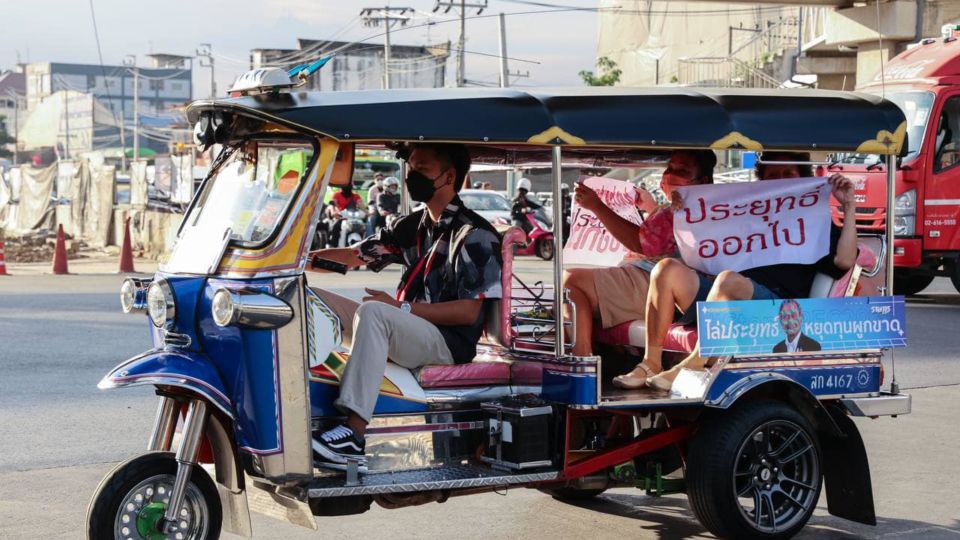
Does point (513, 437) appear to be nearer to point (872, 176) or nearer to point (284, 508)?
point (284, 508)

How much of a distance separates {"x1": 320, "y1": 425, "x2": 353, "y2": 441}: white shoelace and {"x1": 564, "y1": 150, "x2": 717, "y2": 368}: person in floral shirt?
1326 mm

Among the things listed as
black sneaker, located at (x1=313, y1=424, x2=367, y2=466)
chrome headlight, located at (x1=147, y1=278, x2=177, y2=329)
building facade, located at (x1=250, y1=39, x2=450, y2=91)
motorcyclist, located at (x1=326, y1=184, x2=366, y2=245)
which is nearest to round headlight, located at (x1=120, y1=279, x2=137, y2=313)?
chrome headlight, located at (x1=147, y1=278, x2=177, y2=329)

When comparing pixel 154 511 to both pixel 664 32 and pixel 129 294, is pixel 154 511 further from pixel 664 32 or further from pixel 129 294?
pixel 664 32

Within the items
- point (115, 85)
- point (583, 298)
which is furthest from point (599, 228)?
point (115, 85)

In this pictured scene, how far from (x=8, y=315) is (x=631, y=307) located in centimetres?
982

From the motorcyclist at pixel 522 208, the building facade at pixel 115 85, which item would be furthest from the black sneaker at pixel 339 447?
the building facade at pixel 115 85

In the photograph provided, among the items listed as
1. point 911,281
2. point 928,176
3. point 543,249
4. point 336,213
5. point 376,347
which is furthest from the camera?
point 543,249

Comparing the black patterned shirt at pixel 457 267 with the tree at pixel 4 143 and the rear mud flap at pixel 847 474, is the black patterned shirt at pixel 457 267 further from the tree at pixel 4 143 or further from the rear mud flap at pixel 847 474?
the tree at pixel 4 143

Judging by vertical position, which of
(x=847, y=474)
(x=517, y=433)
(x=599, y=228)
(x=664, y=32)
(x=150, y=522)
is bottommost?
(x=847, y=474)

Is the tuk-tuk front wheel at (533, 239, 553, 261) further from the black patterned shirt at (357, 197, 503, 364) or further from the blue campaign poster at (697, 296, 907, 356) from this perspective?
the black patterned shirt at (357, 197, 503, 364)

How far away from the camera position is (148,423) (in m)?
8.30

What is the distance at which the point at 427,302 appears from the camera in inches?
219

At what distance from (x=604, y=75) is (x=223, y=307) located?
48.4 m

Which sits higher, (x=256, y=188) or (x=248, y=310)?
(x=256, y=188)
